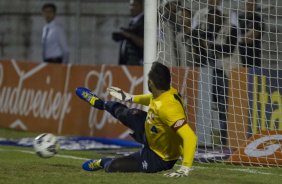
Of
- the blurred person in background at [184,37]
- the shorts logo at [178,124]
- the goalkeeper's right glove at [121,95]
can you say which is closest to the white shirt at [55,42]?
the blurred person in background at [184,37]

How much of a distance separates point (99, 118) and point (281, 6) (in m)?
4.25

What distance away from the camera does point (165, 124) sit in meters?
9.12

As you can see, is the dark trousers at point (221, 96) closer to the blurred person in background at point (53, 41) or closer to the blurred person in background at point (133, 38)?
the blurred person in background at point (133, 38)

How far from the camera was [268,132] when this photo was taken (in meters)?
11.4

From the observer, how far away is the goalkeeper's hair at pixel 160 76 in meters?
9.08

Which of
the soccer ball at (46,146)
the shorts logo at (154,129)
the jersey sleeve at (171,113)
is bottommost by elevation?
the soccer ball at (46,146)

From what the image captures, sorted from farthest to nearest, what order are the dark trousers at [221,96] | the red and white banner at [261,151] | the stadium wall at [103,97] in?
1. the dark trousers at [221,96]
2. the stadium wall at [103,97]
3. the red and white banner at [261,151]

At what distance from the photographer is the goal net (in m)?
11.9

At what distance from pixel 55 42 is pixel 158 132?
8.44m

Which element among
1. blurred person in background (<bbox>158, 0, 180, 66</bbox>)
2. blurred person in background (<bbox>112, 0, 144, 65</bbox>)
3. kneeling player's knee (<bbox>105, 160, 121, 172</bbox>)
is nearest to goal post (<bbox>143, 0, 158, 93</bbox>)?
blurred person in background (<bbox>158, 0, 180, 66</bbox>)

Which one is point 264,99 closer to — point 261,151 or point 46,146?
point 261,151

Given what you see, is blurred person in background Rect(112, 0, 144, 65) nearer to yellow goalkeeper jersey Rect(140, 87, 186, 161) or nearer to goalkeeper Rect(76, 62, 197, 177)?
goalkeeper Rect(76, 62, 197, 177)

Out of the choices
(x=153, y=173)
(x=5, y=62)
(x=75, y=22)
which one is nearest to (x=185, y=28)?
(x=153, y=173)

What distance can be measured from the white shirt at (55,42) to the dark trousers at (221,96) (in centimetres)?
544
